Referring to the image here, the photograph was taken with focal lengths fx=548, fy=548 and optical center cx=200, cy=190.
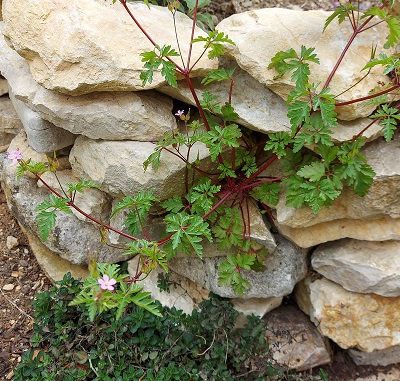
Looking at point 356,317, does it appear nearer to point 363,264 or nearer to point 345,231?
point 363,264

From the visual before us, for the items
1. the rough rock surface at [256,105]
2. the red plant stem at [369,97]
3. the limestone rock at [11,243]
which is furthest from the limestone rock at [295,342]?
the limestone rock at [11,243]

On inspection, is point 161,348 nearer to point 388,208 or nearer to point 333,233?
point 333,233

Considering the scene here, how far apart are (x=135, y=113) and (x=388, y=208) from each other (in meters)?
1.34

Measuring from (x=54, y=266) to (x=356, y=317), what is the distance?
1.86m

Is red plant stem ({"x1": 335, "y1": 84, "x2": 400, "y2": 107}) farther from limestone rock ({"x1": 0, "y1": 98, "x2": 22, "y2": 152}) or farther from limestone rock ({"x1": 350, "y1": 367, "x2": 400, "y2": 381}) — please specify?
limestone rock ({"x1": 0, "y1": 98, "x2": 22, "y2": 152})

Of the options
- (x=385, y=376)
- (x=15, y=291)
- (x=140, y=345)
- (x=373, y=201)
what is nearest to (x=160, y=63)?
(x=373, y=201)

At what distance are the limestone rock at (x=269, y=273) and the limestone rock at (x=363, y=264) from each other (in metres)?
0.13

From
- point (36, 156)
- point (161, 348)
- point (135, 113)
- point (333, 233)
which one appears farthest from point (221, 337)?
point (36, 156)

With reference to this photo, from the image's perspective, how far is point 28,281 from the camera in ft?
11.7

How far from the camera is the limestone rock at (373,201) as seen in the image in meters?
2.62

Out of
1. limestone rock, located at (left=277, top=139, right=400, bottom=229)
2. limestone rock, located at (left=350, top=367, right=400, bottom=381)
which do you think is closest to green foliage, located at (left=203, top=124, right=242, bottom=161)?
limestone rock, located at (left=277, top=139, right=400, bottom=229)

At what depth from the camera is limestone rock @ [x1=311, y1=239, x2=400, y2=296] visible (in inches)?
114

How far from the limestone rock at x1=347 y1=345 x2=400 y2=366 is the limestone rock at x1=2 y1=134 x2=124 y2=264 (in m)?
1.56

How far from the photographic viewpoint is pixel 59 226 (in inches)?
129
